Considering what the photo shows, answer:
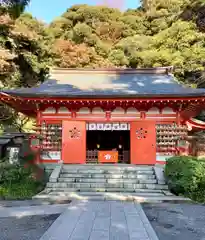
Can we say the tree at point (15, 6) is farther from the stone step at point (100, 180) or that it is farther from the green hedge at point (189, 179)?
the green hedge at point (189, 179)

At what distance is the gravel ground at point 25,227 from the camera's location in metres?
4.84

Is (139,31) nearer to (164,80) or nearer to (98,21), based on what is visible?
(98,21)

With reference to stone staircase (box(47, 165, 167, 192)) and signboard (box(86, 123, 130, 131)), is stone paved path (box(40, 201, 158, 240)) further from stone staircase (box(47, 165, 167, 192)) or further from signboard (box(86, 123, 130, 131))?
signboard (box(86, 123, 130, 131))

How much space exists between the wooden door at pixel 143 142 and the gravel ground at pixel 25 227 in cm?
591

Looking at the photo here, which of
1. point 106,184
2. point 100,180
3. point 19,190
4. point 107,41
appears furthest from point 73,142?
point 107,41

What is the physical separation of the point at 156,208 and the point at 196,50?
1733cm

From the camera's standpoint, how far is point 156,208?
714 centimetres

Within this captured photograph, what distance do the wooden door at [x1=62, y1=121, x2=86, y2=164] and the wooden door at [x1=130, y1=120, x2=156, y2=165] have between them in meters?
2.20

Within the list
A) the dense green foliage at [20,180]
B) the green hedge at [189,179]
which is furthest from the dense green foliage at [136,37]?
the dense green foliage at [20,180]

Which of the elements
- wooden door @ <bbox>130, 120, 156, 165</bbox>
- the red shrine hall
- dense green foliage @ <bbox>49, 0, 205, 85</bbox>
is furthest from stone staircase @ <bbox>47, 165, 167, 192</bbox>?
dense green foliage @ <bbox>49, 0, 205, 85</bbox>

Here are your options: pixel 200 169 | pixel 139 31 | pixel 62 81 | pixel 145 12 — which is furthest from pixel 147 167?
pixel 145 12

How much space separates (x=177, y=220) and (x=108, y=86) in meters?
8.22

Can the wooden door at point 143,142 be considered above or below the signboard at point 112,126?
below

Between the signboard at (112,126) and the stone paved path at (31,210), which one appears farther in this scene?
the signboard at (112,126)
